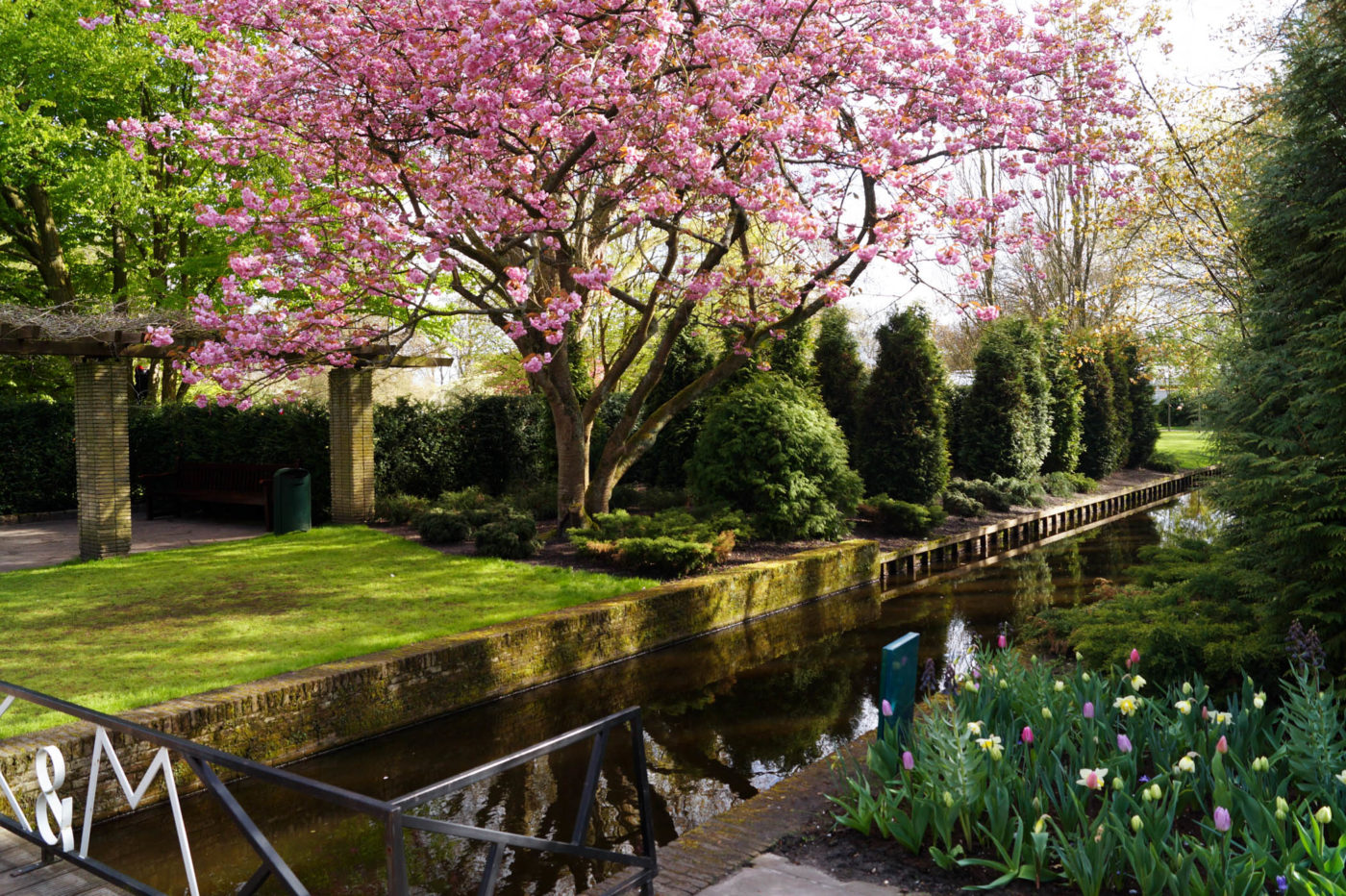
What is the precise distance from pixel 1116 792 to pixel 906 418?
42.3 ft

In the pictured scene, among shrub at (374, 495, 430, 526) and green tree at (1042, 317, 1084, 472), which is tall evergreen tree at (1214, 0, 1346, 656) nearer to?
shrub at (374, 495, 430, 526)

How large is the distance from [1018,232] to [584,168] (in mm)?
5210

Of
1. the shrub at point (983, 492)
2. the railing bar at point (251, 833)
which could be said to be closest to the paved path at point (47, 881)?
the railing bar at point (251, 833)

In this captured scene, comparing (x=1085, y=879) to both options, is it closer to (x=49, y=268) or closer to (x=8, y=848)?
(x=8, y=848)

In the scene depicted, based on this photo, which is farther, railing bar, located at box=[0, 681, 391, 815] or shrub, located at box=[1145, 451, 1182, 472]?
shrub, located at box=[1145, 451, 1182, 472]

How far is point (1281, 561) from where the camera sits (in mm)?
5164

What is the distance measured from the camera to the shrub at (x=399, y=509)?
14.0m

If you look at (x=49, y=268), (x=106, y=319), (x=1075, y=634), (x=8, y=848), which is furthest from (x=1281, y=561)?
(x=49, y=268)

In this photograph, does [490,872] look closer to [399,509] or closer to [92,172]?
[399,509]

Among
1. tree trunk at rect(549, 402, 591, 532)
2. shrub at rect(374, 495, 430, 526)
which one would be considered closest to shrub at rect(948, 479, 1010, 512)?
tree trunk at rect(549, 402, 591, 532)

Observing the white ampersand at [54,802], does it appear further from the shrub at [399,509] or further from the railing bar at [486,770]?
the shrub at [399,509]

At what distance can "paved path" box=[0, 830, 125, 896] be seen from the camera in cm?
346

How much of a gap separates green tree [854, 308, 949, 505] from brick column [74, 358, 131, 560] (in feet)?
37.5

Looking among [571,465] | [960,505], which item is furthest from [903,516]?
[571,465]
